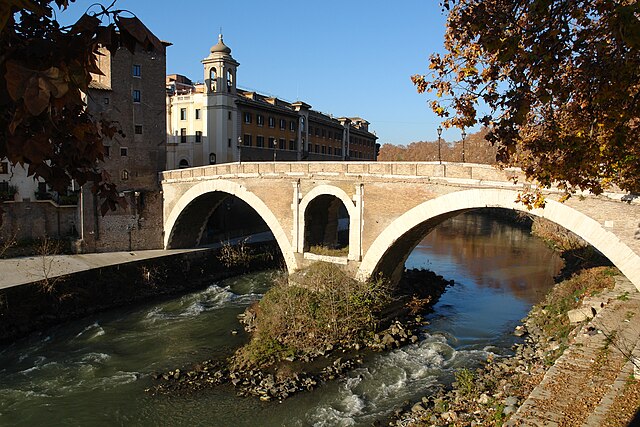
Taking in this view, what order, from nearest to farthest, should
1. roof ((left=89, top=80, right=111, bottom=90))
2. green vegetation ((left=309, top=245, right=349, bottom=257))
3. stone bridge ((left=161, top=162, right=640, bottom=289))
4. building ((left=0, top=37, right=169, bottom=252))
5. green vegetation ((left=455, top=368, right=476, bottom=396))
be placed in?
1. green vegetation ((left=455, top=368, right=476, bottom=396))
2. stone bridge ((left=161, top=162, right=640, bottom=289))
3. green vegetation ((left=309, top=245, right=349, bottom=257))
4. building ((left=0, top=37, right=169, bottom=252))
5. roof ((left=89, top=80, right=111, bottom=90))

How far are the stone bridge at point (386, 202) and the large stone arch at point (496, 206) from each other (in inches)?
0.9

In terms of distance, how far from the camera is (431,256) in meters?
30.0

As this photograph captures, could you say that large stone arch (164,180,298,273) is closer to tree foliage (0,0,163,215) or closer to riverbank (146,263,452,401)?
riverbank (146,263,452,401)

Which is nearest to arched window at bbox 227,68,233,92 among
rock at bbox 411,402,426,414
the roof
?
the roof

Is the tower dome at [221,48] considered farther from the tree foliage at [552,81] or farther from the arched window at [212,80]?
the tree foliage at [552,81]

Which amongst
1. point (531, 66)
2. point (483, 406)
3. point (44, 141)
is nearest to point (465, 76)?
point (531, 66)

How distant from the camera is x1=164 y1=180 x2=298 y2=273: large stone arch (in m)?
21.0

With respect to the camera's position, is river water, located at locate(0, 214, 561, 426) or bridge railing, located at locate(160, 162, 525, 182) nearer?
river water, located at locate(0, 214, 561, 426)

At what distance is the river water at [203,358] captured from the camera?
1200 cm

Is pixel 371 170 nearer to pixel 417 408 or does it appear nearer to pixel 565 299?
pixel 565 299

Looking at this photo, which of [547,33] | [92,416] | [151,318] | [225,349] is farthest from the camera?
[151,318]

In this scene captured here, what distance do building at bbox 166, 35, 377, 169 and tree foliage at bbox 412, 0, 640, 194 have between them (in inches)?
989

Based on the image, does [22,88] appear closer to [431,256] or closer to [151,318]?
[151,318]

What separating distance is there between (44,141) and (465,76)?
504 cm
